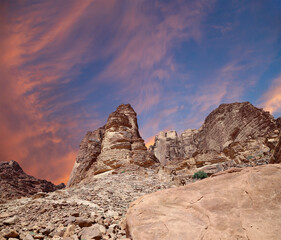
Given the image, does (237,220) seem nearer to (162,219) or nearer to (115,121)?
(162,219)

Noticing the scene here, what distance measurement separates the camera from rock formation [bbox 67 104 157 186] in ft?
94.7

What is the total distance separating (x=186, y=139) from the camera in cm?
9006

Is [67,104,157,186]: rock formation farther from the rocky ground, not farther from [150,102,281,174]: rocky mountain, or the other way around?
the rocky ground

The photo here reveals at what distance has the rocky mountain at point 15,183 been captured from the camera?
32.2 metres

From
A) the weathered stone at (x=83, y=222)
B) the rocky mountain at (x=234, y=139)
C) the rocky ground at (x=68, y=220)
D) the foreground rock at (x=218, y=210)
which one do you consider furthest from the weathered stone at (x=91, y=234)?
the rocky mountain at (x=234, y=139)

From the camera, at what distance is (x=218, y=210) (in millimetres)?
3932

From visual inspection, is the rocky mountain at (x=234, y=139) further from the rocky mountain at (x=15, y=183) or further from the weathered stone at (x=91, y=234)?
the rocky mountain at (x=15, y=183)

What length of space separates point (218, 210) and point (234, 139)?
150 feet

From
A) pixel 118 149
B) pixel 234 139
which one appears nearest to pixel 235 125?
pixel 234 139

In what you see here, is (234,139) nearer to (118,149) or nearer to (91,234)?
(118,149)

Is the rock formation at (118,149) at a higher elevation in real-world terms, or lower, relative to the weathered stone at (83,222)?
higher

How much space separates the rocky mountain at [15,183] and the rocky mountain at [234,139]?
3273 centimetres

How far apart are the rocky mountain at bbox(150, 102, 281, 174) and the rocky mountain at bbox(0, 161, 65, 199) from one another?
107 ft

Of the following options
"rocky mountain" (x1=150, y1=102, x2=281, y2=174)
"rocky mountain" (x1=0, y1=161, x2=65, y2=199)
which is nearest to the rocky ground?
"rocky mountain" (x1=150, y1=102, x2=281, y2=174)
